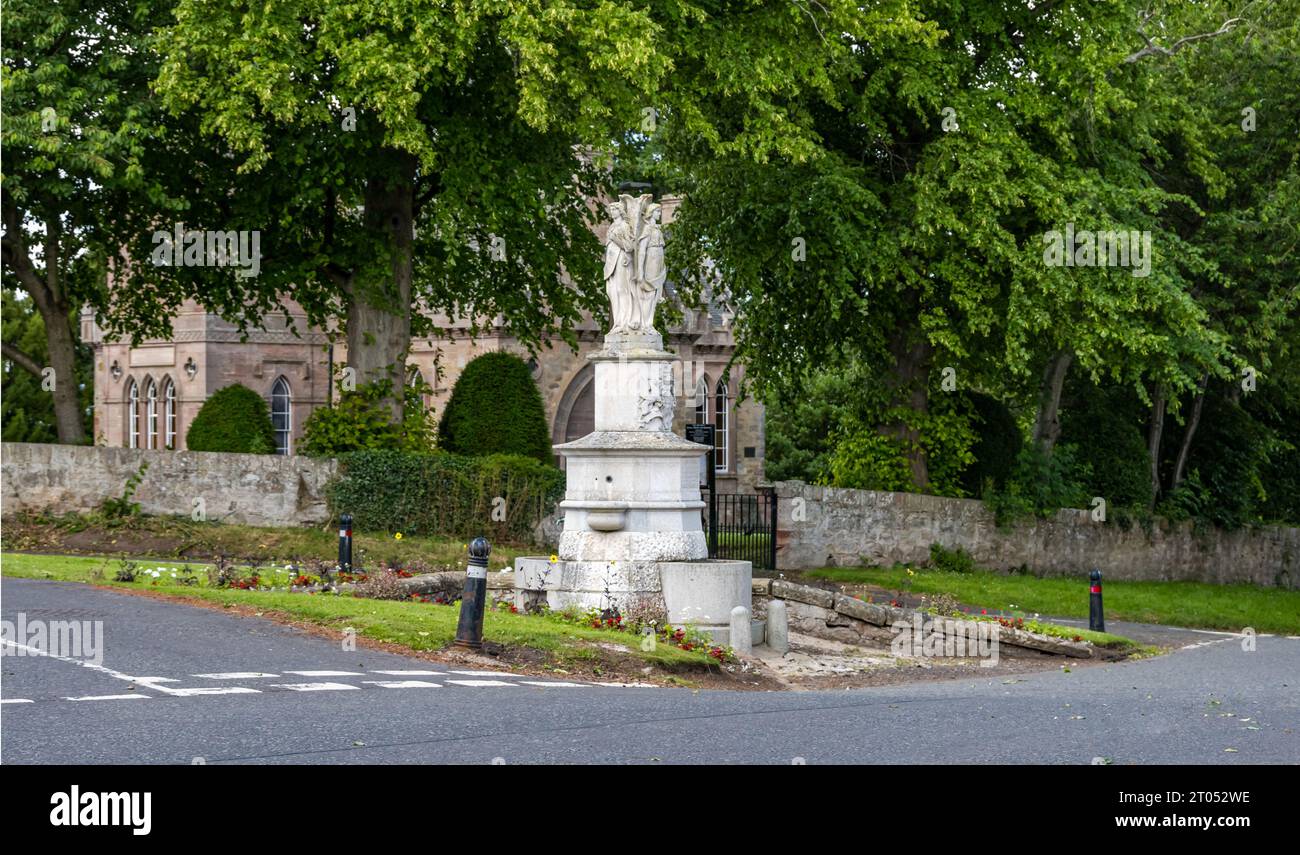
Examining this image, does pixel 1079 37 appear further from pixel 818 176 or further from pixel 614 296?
pixel 614 296

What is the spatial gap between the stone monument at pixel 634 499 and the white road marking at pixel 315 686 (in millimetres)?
5594

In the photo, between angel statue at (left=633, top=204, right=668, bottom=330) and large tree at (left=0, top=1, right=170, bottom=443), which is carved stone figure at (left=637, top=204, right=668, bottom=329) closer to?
angel statue at (left=633, top=204, right=668, bottom=330)

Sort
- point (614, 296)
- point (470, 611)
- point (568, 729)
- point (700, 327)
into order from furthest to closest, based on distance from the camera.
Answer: point (700, 327) → point (614, 296) → point (470, 611) → point (568, 729)

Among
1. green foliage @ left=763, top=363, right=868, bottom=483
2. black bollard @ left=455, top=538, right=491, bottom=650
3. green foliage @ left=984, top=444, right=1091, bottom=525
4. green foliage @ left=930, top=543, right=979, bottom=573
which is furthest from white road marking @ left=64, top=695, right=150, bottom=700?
green foliage @ left=763, top=363, right=868, bottom=483

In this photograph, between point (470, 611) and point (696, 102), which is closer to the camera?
point (470, 611)

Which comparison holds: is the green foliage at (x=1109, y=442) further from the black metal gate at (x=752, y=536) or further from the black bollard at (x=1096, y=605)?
the black bollard at (x=1096, y=605)

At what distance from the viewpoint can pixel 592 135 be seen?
2586 cm

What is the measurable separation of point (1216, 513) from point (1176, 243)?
8466 millimetres

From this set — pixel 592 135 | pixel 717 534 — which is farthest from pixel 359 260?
pixel 717 534

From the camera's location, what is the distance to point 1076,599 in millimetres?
27922

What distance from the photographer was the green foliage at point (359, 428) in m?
29.1

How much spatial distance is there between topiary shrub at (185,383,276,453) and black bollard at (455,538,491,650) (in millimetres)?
23396

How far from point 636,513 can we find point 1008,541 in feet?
49.0

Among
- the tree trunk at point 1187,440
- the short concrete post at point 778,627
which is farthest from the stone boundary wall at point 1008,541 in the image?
the short concrete post at point 778,627
